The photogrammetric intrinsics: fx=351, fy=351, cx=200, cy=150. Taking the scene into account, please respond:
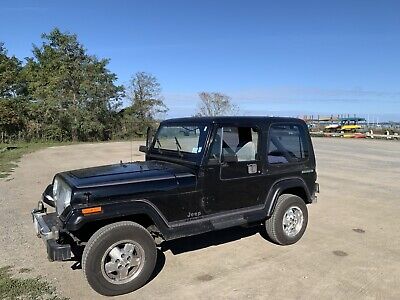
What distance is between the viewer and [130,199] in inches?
147

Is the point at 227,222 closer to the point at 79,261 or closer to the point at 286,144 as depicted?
the point at 286,144

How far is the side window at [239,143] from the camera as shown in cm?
452

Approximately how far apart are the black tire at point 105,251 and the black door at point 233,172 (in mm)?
895

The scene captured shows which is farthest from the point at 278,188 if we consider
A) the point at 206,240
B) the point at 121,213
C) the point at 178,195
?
the point at 121,213

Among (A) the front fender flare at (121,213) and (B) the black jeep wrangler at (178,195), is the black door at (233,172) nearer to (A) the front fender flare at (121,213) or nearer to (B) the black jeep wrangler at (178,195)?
(B) the black jeep wrangler at (178,195)

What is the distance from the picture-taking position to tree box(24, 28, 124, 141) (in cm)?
2853

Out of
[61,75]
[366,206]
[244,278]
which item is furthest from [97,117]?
[244,278]

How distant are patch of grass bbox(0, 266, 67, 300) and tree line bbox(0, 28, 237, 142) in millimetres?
23933

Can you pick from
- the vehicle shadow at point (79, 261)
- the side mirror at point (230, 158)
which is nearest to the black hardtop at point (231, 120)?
the side mirror at point (230, 158)

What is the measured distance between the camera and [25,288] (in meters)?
3.77

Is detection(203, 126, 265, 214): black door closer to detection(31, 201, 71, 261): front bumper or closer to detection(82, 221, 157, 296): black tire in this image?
detection(82, 221, 157, 296): black tire

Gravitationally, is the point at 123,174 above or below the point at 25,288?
above

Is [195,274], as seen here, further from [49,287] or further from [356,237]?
[356,237]

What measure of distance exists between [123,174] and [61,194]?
719mm
